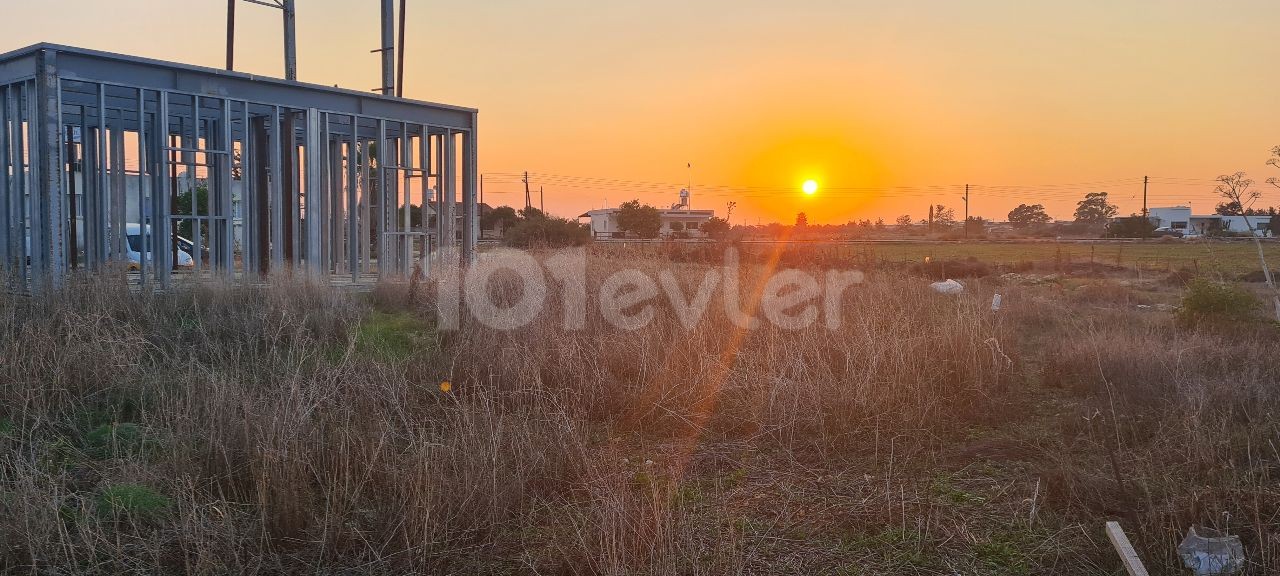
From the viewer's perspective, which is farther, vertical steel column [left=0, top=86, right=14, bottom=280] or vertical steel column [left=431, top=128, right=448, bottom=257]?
vertical steel column [left=431, top=128, right=448, bottom=257]

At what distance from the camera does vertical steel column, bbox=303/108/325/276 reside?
15453 millimetres

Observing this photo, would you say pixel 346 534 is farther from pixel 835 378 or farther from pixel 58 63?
pixel 58 63

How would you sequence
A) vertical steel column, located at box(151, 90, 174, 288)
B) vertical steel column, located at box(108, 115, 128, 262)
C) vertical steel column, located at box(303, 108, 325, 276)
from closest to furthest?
1. vertical steel column, located at box(151, 90, 174, 288)
2. vertical steel column, located at box(108, 115, 128, 262)
3. vertical steel column, located at box(303, 108, 325, 276)

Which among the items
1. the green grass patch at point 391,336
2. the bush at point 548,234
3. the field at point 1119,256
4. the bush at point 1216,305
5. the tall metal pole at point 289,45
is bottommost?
the green grass patch at point 391,336

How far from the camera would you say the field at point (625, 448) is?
158 inches

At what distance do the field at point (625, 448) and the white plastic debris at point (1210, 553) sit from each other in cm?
13

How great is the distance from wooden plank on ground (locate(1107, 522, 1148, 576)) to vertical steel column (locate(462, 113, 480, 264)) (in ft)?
49.6

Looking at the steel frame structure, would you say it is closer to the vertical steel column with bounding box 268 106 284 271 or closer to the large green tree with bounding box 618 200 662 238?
the vertical steel column with bounding box 268 106 284 271

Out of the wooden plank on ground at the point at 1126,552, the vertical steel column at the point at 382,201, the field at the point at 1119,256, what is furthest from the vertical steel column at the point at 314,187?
the wooden plank on ground at the point at 1126,552

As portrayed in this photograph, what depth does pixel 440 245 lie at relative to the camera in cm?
1736

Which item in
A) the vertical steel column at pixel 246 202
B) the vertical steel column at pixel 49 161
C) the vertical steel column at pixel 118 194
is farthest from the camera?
the vertical steel column at pixel 246 202

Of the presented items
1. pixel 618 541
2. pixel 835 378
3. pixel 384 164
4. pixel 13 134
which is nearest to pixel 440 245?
pixel 384 164

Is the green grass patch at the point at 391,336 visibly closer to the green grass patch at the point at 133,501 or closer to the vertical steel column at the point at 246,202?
the green grass patch at the point at 133,501

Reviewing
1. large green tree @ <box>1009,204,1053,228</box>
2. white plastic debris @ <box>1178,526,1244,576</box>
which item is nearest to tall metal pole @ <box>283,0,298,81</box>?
white plastic debris @ <box>1178,526,1244,576</box>
